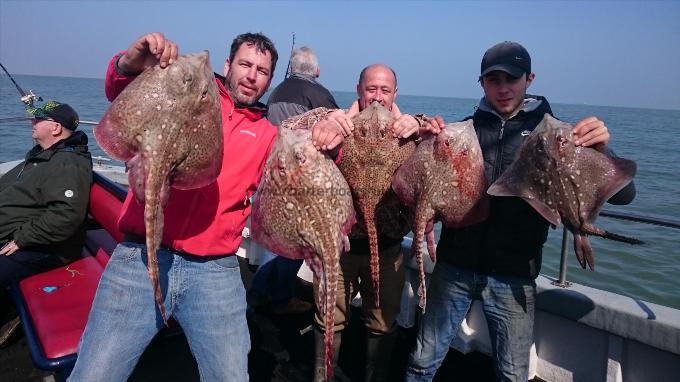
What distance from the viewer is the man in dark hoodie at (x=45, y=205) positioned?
4.11 metres

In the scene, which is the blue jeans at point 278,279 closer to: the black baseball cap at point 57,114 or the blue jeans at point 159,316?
the blue jeans at point 159,316

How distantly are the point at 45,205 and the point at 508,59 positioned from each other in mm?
4470

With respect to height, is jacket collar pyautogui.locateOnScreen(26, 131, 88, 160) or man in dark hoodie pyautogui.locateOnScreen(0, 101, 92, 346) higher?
jacket collar pyautogui.locateOnScreen(26, 131, 88, 160)

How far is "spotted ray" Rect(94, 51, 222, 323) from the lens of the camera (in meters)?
2.09

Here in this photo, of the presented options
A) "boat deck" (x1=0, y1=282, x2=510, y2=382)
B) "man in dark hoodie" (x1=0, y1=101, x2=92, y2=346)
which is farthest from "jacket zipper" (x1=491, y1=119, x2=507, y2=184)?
"man in dark hoodie" (x1=0, y1=101, x2=92, y2=346)

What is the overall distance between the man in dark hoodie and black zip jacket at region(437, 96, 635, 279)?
376cm

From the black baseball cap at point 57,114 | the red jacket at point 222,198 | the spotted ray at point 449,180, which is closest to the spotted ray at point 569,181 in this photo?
the spotted ray at point 449,180

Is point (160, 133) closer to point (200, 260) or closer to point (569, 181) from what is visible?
point (200, 260)

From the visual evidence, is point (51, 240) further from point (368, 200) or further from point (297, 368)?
point (368, 200)

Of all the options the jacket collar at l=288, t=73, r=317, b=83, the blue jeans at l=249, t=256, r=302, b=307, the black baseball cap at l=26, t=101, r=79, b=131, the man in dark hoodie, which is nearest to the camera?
the man in dark hoodie

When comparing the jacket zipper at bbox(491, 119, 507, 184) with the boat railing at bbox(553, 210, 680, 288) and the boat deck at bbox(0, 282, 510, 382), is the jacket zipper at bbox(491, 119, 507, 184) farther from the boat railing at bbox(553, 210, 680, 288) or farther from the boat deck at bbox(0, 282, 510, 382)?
the boat deck at bbox(0, 282, 510, 382)

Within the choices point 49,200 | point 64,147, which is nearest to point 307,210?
point 49,200

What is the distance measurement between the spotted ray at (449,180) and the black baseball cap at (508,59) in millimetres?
469

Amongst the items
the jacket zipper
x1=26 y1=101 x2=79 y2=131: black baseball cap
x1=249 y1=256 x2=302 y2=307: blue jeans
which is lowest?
x1=249 y1=256 x2=302 y2=307: blue jeans
